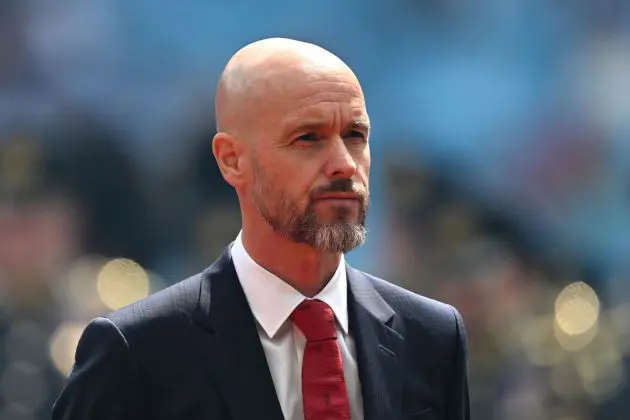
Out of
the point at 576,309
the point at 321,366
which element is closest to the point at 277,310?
the point at 321,366

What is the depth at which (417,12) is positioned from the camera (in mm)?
6113

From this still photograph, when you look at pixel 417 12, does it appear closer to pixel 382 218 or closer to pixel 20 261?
pixel 382 218

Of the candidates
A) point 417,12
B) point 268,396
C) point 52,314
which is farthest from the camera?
point 417,12

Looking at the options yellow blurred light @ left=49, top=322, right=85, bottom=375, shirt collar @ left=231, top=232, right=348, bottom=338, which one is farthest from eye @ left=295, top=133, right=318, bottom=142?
yellow blurred light @ left=49, top=322, right=85, bottom=375

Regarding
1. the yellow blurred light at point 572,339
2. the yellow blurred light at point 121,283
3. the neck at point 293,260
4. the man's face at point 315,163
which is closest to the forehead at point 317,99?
the man's face at point 315,163

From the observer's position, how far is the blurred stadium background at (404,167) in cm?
533

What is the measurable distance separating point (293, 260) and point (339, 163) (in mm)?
219

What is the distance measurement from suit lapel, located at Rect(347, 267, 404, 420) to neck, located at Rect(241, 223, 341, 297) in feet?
0.31

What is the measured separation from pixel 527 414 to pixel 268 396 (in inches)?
129

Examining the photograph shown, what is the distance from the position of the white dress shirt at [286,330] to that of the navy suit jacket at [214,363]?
0.02 metres

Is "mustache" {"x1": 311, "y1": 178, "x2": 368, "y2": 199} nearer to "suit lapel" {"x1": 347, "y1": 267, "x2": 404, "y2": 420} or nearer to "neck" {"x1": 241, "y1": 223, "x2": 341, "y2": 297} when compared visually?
"neck" {"x1": 241, "y1": 223, "x2": 341, "y2": 297}

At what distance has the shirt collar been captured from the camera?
7.32 feet

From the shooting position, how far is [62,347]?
16.3 feet

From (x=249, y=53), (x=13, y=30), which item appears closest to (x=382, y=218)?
(x=13, y=30)
